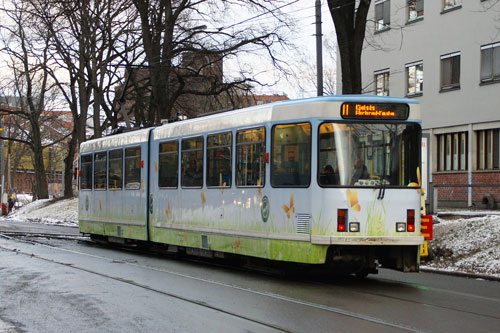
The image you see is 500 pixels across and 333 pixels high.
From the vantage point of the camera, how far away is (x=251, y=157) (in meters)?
12.8

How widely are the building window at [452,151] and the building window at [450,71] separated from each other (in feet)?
6.65

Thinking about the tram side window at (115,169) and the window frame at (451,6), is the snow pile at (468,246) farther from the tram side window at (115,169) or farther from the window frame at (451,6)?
the window frame at (451,6)

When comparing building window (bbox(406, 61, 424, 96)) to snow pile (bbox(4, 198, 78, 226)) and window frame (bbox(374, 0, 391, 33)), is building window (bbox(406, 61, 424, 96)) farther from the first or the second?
snow pile (bbox(4, 198, 78, 226))

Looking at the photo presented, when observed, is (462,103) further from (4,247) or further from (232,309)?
(232,309)

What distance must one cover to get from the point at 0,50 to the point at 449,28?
73.1 feet

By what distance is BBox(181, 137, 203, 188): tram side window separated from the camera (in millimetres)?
14766

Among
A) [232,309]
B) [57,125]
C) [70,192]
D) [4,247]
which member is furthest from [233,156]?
[57,125]

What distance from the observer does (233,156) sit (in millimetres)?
13383

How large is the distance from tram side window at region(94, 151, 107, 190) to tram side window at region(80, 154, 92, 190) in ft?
1.60

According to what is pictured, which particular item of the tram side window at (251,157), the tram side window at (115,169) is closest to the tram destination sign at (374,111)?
the tram side window at (251,157)

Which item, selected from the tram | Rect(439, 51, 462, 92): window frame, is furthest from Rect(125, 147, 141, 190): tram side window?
Rect(439, 51, 462, 92): window frame

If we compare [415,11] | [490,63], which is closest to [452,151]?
[490,63]

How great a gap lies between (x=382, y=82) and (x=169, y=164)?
69.8 feet

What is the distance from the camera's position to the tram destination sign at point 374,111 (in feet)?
37.8
